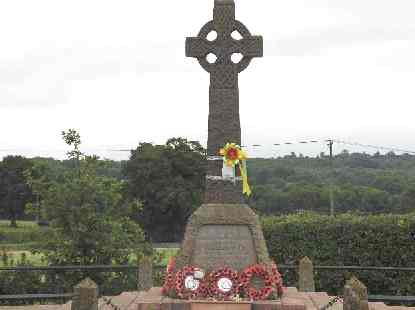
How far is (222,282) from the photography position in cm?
970

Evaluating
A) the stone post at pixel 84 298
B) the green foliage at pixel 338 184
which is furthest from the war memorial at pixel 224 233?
the green foliage at pixel 338 184

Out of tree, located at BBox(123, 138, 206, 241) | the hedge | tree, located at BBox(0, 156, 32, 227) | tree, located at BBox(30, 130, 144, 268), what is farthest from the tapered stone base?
tree, located at BBox(0, 156, 32, 227)

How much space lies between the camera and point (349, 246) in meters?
15.5

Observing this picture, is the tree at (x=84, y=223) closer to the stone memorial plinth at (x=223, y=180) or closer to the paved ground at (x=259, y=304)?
the paved ground at (x=259, y=304)

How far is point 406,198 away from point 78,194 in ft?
74.3

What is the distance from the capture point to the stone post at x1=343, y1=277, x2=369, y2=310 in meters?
6.84

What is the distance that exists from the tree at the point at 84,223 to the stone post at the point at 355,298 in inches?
332

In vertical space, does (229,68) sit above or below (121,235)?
above

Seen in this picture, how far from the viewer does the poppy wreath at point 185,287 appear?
31.9 feet

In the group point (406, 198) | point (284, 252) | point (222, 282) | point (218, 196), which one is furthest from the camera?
point (406, 198)

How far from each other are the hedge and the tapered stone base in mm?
5684

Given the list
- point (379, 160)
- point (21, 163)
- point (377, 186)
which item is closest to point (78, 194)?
point (377, 186)

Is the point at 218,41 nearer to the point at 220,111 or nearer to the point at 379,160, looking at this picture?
the point at 220,111

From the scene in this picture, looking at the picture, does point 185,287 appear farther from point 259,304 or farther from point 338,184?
point 338,184
